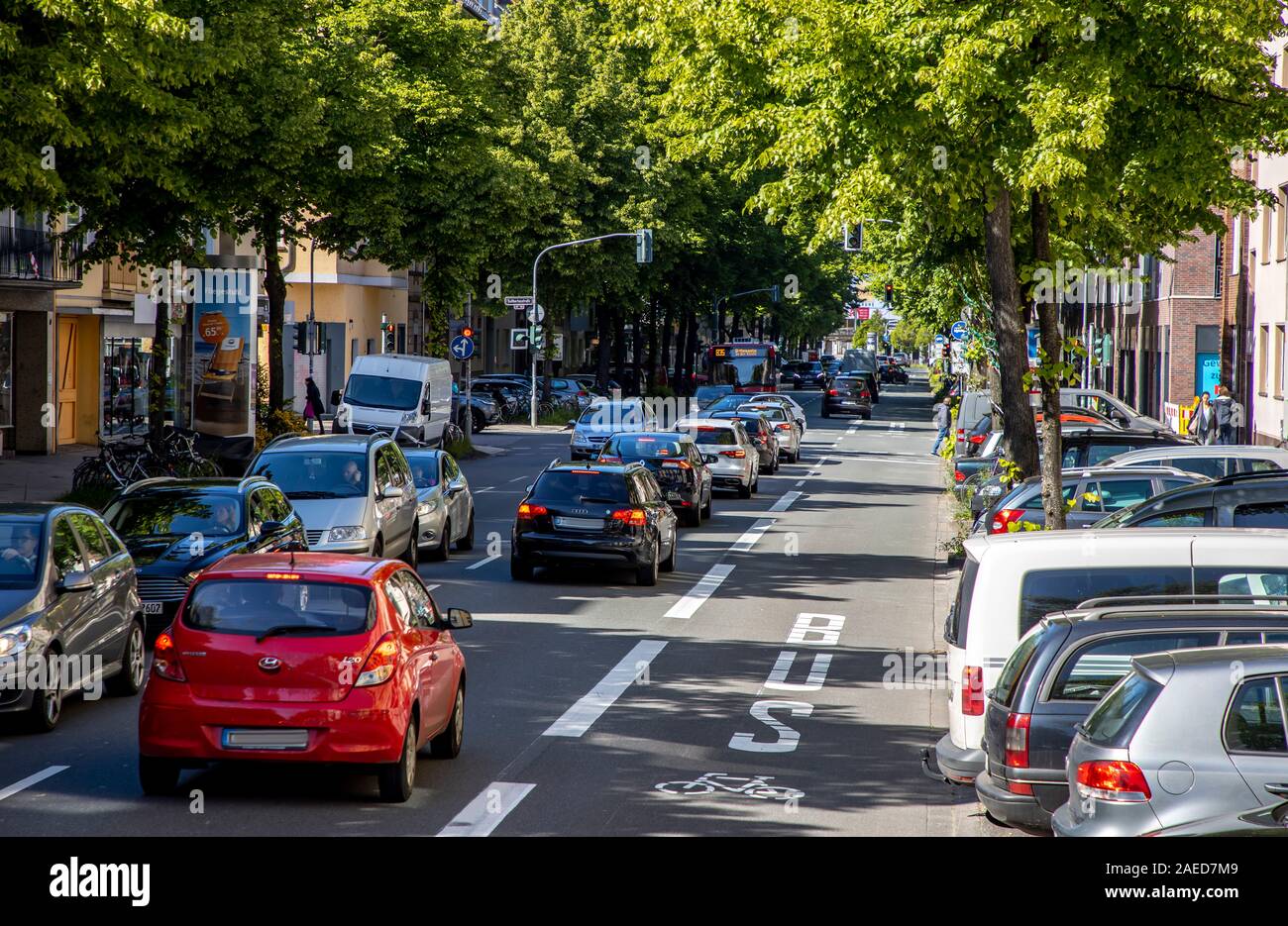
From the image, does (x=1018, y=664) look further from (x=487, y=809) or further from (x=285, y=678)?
(x=285, y=678)

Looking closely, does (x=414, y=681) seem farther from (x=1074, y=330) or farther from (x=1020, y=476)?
(x=1074, y=330)

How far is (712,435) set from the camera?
3494 centimetres

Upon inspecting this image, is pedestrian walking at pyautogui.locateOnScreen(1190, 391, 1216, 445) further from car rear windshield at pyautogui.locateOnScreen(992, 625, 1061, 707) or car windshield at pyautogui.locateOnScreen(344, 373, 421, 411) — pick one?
car rear windshield at pyautogui.locateOnScreen(992, 625, 1061, 707)

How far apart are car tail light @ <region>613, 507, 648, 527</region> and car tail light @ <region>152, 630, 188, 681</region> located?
36.7 ft

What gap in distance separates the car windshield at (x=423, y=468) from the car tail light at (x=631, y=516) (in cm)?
384

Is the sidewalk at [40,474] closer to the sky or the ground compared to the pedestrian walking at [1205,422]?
closer to the ground

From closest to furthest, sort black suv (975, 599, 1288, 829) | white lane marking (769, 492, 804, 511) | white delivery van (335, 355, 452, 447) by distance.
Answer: black suv (975, 599, 1288, 829), white lane marking (769, 492, 804, 511), white delivery van (335, 355, 452, 447)

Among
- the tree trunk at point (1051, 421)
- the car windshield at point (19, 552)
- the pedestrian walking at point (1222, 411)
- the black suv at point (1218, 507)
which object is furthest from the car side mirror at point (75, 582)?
the pedestrian walking at point (1222, 411)

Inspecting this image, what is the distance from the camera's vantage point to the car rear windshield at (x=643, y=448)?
28500 mm

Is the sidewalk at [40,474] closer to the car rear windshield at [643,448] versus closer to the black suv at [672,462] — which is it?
the car rear windshield at [643,448]

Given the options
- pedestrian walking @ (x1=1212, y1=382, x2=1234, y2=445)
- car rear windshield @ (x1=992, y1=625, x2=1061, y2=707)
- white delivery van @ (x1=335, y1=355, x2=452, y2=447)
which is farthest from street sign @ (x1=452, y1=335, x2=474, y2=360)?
car rear windshield @ (x1=992, y1=625, x2=1061, y2=707)

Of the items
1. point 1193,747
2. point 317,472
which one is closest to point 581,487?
point 317,472

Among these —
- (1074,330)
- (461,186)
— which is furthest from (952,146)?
(1074,330)

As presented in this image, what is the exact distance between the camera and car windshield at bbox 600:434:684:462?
93.5 ft
